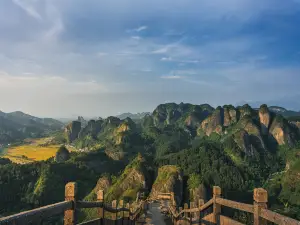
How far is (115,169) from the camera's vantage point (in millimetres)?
85250

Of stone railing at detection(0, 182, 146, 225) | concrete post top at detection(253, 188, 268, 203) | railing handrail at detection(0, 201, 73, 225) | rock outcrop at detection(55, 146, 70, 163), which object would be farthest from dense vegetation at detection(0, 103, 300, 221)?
railing handrail at detection(0, 201, 73, 225)

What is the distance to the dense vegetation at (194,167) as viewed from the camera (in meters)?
62.2

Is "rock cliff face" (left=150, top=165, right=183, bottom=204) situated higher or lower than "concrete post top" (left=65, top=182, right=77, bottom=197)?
lower

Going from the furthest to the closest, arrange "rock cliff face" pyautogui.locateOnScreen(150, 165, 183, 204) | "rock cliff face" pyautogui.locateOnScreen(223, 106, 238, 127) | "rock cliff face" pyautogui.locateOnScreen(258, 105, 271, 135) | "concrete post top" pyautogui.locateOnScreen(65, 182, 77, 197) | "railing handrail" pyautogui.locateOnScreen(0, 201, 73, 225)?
"rock cliff face" pyautogui.locateOnScreen(223, 106, 238, 127)
"rock cliff face" pyautogui.locateOnScreen(258, 105, 271, 135)
"rock cliff face" pyautogui.locateOnScreen(150, 165, 183, 204)
"concrete post top" pyautogui.locateOnScreen(65, 182, 77, 197)
"railing handrail" pyautogui.locateOnScreen(0, 201, 73, 225)

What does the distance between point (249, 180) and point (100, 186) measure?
135 feet

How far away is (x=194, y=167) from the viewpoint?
8288cm

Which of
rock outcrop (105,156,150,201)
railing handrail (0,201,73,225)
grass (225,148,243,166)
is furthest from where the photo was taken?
grass (225,148,243,166)

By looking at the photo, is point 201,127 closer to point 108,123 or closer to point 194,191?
point 108,123

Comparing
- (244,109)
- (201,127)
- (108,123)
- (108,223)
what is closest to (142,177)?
(108,223)

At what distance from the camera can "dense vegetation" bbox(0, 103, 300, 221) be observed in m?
62.2

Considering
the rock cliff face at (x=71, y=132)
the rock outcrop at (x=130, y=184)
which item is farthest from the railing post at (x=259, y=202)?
the rock cliff face at (x=71, y=132)

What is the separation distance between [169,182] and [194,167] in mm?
32540

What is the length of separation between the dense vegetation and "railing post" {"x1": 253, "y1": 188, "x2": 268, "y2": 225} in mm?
39486

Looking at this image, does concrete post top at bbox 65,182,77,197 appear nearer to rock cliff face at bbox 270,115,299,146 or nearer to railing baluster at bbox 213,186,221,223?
railing baluster at bbox 213,186,221,223
